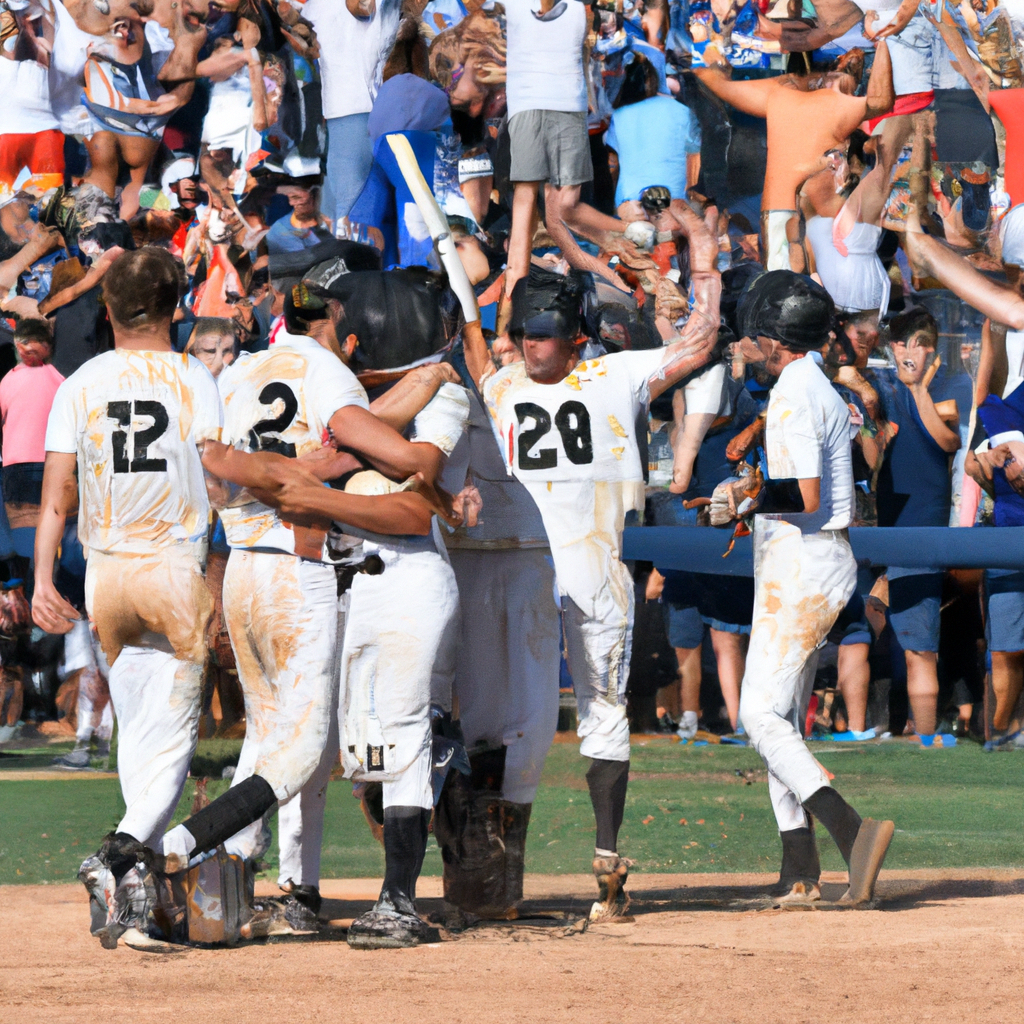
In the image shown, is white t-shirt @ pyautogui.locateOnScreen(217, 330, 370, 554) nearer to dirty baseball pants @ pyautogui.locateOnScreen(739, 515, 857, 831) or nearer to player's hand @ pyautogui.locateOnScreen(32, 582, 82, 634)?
player's hand @ pyautogui.locateOnScreen(32, 582, 82, 634)

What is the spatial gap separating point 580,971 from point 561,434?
2012mm

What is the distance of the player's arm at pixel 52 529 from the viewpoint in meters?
5.16

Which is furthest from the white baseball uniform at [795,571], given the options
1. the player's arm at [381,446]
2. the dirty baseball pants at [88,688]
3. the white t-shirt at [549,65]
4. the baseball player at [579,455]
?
the dirty baseball pants at [88,688]

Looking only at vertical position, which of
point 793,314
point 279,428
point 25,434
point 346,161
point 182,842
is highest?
point 346,161

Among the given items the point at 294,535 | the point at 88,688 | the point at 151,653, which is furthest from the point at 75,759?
the point at 294,535

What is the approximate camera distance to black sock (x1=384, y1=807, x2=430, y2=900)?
4.44 m

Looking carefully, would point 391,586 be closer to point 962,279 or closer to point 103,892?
point 103,892

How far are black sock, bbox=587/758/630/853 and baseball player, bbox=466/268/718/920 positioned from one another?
79 millimetres

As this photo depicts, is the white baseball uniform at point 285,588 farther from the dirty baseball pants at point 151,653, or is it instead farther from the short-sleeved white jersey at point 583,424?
the short-sleeved white jersey at point 583,424

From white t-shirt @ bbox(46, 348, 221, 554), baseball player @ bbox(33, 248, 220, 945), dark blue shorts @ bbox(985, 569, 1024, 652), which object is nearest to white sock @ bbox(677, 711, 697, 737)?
dark blue shorts @ bbox(985, 569, 1024, 652)

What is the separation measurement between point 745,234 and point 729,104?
631mm

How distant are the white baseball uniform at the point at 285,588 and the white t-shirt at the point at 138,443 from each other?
0.99 feet

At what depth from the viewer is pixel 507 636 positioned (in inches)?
203

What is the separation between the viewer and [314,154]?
7504mm
